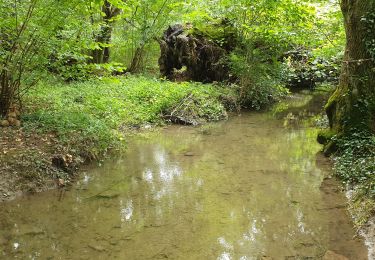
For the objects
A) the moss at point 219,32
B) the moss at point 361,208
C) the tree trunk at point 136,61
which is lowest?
the tree trunk at point 136,61

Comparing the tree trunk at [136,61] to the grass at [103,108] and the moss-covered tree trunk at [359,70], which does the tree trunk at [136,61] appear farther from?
the moss-covered tree trunk at [359,70]

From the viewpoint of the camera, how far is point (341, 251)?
15.5 feet

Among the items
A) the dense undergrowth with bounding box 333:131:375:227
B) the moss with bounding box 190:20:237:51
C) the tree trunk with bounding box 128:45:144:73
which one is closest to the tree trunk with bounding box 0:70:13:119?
the dense undergrowth with bounding box 333:131:375:227

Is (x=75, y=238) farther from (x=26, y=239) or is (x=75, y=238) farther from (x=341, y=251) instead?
(x=341, y=251)

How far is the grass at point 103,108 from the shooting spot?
26.0ft

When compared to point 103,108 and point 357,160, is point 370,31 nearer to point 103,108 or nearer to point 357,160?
point 357,160

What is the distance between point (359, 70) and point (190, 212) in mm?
4873

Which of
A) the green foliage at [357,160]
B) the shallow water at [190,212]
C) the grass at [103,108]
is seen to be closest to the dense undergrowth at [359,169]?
the green foliage at [357,160]

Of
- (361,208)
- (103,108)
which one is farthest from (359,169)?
Result: (103,108)

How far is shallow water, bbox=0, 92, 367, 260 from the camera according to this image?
4.76 m

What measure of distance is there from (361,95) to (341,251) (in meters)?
4.19

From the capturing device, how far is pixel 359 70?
25.5ft

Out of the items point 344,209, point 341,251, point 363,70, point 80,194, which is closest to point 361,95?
point 363,70

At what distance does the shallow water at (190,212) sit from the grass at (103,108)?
0.79m
